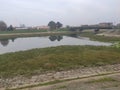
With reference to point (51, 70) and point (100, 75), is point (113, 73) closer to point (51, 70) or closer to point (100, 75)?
point (100, 75)

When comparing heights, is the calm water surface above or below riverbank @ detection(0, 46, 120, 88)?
below

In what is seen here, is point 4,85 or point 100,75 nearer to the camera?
point 4,85

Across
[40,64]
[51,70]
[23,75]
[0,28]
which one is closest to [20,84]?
[23,75]

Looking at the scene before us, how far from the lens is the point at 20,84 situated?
1313cm

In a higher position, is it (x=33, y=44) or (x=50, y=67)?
(x=50, y=67)

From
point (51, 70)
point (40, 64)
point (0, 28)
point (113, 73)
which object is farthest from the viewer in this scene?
point (0, 28)

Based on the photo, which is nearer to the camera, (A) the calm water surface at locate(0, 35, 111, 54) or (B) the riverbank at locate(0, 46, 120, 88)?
(B) the riverbank at locate(0, 46, 120, 88)

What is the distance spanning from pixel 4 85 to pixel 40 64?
4.70 m

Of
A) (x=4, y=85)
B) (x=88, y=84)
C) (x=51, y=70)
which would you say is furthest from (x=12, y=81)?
(x=88, y=84)

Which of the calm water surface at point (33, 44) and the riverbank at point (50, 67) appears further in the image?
the calm water surface at point (33, 44)

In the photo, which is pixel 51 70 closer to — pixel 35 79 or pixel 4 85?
pixel 35 79

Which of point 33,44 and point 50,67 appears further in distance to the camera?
point 33,44

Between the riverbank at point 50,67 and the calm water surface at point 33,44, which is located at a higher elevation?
the riverbank at point 50,67

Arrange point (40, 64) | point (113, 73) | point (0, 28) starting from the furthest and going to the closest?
point (0, 28), point (40, 64), point (113, 73)
